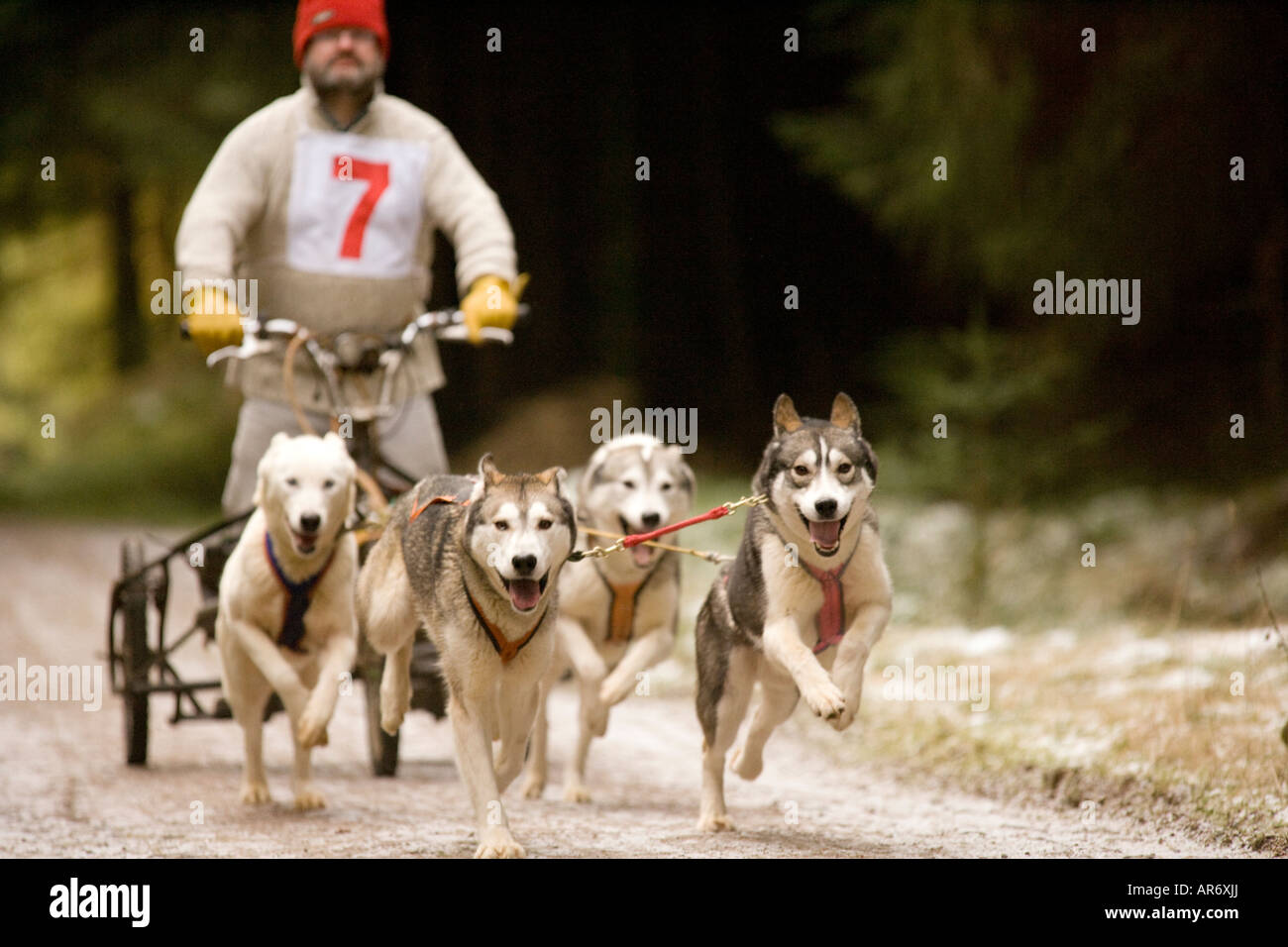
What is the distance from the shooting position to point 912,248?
46.8 feet

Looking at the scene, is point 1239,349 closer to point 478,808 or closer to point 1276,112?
point 1276,112

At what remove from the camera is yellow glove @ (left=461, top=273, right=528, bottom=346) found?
19.4 feet

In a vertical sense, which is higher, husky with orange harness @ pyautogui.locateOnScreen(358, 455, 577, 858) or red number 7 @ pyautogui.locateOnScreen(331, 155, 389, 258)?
red number 7 @ pyautogui.locateOnScreen(331, 155, 389, 258)

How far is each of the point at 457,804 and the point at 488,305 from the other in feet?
6.52

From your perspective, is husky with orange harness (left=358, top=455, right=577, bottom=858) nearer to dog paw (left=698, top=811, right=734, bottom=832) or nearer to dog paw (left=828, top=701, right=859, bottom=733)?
Answer: dog paw (left=698, top=811, right=734, bottom=832)

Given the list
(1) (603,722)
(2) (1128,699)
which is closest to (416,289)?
(1) (603,722)

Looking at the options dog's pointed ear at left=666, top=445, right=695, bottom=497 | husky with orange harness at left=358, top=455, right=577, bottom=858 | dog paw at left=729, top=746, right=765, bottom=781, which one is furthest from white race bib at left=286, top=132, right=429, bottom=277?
dog paw at left=729, top=746, right=765, bottom=781

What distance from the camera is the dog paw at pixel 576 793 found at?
628 cm

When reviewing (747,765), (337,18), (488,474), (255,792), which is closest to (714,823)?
(747,765)

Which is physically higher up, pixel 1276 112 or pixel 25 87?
pixel 25 87

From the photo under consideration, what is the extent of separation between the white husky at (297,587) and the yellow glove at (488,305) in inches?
30.5

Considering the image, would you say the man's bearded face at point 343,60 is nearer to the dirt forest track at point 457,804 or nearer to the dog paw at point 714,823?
the dirt forest track at point 457,804

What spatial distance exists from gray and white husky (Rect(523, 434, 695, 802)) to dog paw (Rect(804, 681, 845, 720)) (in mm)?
1496

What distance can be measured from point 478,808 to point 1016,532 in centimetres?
779
